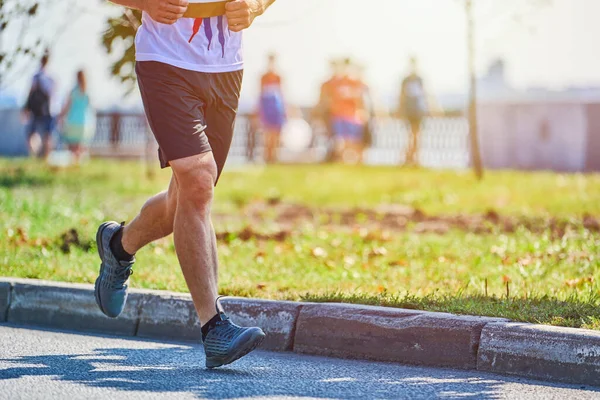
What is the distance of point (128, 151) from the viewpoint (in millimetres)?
25906

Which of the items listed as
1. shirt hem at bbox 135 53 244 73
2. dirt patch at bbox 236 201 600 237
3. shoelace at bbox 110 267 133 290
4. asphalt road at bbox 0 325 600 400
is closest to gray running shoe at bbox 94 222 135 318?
shoelace at bbox 110 267 133 290

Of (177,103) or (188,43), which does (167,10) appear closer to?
(188,43)

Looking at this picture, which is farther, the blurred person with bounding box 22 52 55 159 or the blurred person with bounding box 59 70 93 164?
the blurred person with bounding box 22 52 55 159

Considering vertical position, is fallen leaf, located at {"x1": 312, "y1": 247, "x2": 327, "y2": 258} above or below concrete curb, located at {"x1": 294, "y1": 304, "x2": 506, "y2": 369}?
above

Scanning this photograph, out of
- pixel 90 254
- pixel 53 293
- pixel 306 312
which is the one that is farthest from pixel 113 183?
pixel 306 312

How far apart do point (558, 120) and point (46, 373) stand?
769 inches

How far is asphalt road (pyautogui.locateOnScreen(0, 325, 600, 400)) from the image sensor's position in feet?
14.8

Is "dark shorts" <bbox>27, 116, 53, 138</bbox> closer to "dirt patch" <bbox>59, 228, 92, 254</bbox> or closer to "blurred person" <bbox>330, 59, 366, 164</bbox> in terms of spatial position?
"blurred person" <bbox>330, 59, 366, 164</bbox>

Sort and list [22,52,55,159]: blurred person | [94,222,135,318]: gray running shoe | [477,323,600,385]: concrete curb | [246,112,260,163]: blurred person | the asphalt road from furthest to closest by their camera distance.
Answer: [246,112,260,163]: blurred person → [22,52,55,159]: blurred person → [94,222,135,318]: gray running shoe → [477,323,600,385]: concrete curb → the asphalt road

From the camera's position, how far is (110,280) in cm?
546

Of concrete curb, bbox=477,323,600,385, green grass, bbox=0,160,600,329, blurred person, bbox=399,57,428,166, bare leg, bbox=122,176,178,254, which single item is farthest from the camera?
blurred person, bbox=399,57,428,166

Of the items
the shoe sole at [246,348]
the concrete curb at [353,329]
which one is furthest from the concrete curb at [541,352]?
the shoe sole at [246,348]

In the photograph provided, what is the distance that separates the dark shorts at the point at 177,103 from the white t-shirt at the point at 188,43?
0.11 feet

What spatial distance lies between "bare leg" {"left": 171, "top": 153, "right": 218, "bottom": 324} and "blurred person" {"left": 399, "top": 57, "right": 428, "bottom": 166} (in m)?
15.1
